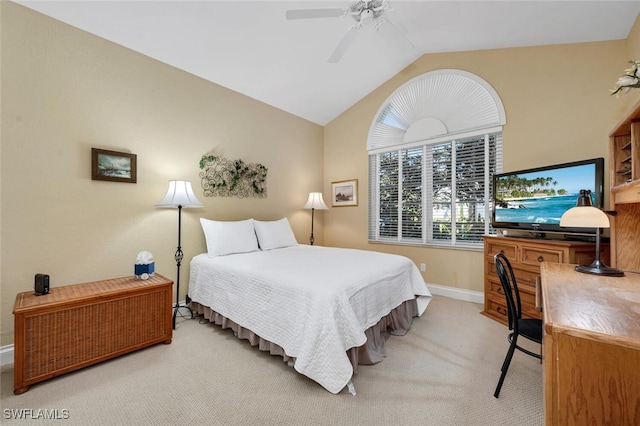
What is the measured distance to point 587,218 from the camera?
5.36ft

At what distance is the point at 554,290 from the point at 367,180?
3345 mm

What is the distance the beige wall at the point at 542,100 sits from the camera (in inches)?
104

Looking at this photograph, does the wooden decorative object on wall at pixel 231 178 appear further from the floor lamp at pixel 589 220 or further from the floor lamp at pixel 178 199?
the floor lamp at pixel 589 220

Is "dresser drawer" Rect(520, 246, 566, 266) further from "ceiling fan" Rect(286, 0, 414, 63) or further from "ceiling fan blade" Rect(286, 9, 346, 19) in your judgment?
"ceiling fan blade" Rect(286, 9, 346, 19)

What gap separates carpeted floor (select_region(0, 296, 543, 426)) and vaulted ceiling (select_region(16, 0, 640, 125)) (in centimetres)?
295

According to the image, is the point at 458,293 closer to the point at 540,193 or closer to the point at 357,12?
the point at 540,193

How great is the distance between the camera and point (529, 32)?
282 centimetres

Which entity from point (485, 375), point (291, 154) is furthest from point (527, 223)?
point (291, 154)

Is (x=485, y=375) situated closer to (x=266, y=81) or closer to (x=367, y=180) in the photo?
(x=367, y=180)

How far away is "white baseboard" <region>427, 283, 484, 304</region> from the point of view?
340cm

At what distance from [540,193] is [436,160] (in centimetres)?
137

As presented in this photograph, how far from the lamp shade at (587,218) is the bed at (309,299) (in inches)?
51.7

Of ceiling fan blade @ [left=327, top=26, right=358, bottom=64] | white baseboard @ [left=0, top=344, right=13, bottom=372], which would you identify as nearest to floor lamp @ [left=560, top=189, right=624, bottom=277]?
ceiling fan blade @ [left=327, top=26, right=358, bottom=64]

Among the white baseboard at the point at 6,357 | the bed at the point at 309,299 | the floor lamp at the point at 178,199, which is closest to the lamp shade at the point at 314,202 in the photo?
the bed at the point at 309,299
